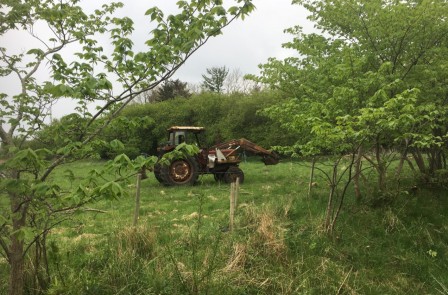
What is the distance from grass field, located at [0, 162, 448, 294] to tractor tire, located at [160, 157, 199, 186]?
3832 mm

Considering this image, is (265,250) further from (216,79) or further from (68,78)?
(216,79)

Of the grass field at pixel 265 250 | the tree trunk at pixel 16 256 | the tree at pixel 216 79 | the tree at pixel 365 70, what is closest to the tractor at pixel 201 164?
the grass field at pixel 265 250

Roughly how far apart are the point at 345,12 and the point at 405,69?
1.58 metres

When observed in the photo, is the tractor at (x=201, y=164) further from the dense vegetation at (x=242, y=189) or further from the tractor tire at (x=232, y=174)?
the dense vegetation at (x=242, y=189)

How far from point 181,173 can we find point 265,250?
7.59 metres

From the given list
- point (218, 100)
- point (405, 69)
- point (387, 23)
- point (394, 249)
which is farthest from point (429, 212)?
point (218, 100)

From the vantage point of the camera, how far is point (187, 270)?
403 centimetres

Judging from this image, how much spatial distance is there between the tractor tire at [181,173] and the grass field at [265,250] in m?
3.83

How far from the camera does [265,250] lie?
15.2 ft

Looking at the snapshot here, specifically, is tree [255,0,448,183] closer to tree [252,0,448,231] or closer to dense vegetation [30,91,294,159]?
tree [252,0,448,231]

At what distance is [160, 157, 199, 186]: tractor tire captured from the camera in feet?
38.8

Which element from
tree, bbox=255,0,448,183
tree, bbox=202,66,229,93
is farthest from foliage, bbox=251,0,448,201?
tree, bbox=202,66,229,93

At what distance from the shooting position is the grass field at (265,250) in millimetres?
3857

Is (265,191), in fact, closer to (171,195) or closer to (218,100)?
(171,195)
